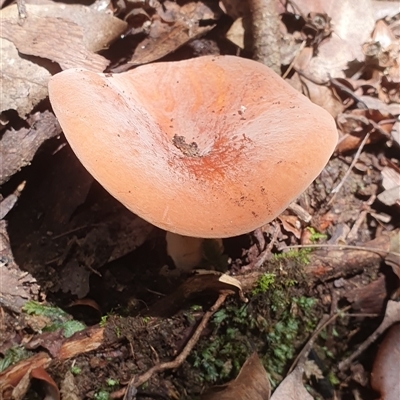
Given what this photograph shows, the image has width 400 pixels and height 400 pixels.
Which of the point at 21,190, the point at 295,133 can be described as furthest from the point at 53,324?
the point at 295,133

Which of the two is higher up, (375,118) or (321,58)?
(321,58)

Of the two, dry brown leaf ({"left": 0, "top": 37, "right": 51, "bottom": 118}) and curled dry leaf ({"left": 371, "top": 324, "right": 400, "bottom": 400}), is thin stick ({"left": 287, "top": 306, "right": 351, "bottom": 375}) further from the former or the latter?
dry brown leaf ({"left": 0, "top": 37, "right": 51, "bottom": 118})

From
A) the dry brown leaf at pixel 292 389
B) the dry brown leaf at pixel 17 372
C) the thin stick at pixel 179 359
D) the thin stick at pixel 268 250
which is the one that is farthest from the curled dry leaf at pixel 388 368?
the dry brown leaf at pixel 17 372

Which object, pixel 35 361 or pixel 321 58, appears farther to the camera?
pixel 321 58

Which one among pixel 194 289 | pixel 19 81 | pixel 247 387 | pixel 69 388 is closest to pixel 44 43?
pixel 19 81

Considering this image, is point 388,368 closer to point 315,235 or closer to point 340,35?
point 315,235

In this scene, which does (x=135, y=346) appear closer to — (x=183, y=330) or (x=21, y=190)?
(x=183, y=330)

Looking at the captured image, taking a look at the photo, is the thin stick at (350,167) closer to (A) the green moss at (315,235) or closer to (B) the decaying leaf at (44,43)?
(A) the green moss at (315,235)

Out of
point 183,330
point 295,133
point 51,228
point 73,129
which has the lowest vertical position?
point 183,330
